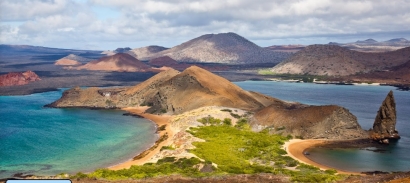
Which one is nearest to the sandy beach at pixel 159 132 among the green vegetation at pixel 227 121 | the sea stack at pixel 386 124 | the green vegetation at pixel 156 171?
the green vegetation at pixel 156 171

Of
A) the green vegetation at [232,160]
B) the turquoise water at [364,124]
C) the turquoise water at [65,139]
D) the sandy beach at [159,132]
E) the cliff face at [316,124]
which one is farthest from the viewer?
the cliff face at [316,124]

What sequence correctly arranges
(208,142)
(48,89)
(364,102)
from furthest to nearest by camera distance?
(48,89), (364,102), (208,142)

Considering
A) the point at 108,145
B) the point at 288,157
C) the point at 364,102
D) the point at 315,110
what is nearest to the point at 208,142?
the point at 288,157

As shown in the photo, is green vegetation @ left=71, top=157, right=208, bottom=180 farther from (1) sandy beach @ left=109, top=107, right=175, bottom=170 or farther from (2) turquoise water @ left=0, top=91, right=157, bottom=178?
(2) turquoise water @ left=0, top=91, right=157, bottom=178

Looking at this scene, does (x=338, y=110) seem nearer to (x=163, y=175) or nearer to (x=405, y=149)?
(x=405, y=149)

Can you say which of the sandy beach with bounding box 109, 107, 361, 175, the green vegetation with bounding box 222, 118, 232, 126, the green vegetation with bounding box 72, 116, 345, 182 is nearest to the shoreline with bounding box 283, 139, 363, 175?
the sandy beach with bounding box 109, 107, 361, 175

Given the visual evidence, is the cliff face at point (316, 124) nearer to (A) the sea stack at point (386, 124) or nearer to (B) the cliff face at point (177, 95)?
(A) the sea stack at point (386, 124)

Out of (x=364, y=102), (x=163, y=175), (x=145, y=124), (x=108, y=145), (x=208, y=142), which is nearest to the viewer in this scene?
(x=163, y=175)
